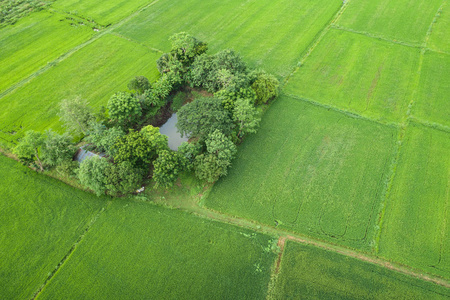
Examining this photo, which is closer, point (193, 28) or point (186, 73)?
point (186, 73)

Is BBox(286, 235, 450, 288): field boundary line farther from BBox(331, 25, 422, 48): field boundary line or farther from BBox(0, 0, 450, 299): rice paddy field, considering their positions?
BBox(331, 25, 422, 48): field boundary line

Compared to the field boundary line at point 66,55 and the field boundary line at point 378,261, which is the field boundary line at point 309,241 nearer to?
the field boundary line at point 378,261

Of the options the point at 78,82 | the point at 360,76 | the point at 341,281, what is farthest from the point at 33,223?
the point at 360,76

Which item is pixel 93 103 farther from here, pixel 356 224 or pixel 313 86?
pixel 356 224

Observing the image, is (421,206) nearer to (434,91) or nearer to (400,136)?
(400,136)

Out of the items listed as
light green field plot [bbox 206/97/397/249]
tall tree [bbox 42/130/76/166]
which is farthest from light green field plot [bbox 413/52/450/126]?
tall tree [bbox 42/130/76/166]

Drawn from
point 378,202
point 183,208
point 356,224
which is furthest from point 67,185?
point 378,202

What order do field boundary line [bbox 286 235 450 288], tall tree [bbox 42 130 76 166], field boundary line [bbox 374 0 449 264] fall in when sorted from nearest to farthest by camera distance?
field boundary line [bbox 286 235 450 288]
field boundary line [bbox 374 0 449 264]
tall tree [bbox 42 130 76 166]

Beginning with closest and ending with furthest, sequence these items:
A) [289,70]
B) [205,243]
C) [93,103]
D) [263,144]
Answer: [205,243] < [263,144] < [93,103] < [289,70]

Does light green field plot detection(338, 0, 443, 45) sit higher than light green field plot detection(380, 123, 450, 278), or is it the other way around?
light green field plot detection(338, 0, 443, 45)
